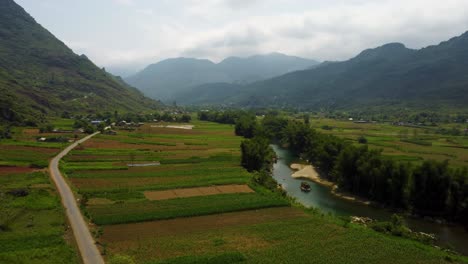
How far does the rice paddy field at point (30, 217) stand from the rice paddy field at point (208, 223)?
4.26 metres

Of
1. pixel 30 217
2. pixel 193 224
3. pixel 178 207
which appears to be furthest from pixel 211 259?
pixel 30 217

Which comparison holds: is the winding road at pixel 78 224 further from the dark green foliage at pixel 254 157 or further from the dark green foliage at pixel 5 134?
the dark green foliage at pixel 5 134

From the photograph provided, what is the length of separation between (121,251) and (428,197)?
52386 millimetres

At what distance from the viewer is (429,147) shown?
124312 mm

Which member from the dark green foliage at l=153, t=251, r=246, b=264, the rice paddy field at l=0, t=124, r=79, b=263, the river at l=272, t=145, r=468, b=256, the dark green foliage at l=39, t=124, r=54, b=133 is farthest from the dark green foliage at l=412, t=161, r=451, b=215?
the dark green foliage at l=39, t=124, r=54, b=133

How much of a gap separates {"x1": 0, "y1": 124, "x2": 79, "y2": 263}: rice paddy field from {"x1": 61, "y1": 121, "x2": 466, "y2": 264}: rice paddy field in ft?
14.0

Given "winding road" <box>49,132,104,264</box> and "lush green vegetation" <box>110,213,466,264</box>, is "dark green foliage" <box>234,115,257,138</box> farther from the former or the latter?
"lush green vegetation" <box>110,213,466,264</box>

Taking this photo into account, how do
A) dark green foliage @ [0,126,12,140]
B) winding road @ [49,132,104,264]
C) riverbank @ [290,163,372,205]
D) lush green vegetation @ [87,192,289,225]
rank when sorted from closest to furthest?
winding road @ [49,132,104,264] → lush green vegetation @ [87,192,289,225] → riverbank @ [290,163,372,205] → dark green foliage @ [0,126,12,140]

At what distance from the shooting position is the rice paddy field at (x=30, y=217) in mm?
38656

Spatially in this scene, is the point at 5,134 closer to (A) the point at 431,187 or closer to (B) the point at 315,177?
(B) the point at 315,177

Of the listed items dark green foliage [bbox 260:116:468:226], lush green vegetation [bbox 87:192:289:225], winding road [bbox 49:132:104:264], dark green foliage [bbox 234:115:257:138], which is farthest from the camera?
dark green foliage [bbox 234:115:257:138]

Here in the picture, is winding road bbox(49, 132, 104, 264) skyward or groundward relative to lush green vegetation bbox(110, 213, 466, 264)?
skyward

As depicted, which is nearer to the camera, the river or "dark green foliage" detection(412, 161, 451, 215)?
the river

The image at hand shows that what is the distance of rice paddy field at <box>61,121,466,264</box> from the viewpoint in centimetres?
4109
